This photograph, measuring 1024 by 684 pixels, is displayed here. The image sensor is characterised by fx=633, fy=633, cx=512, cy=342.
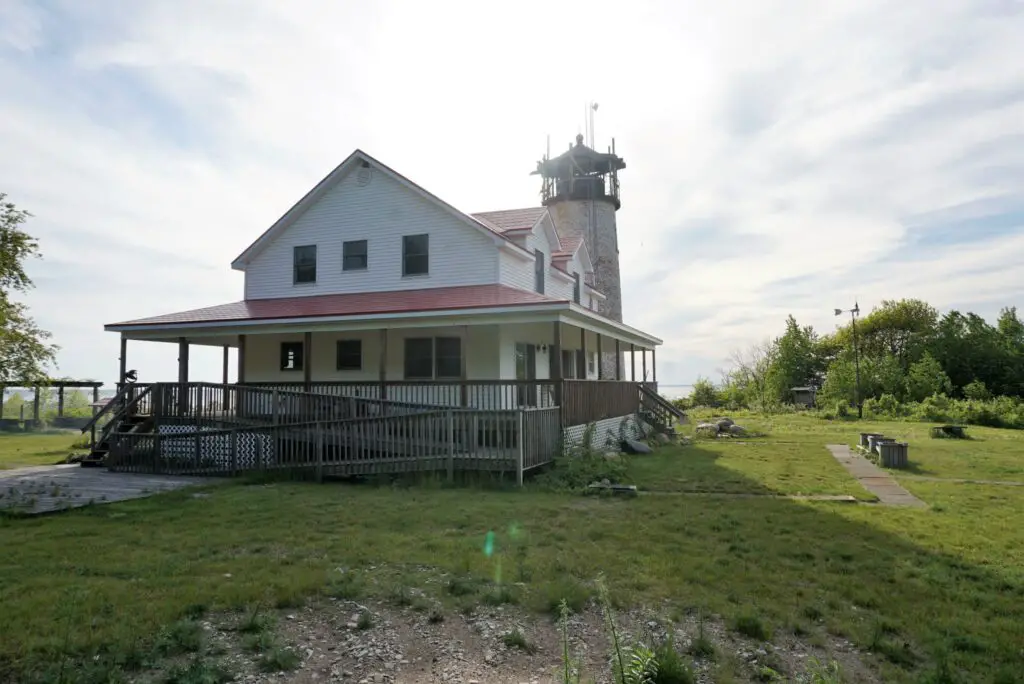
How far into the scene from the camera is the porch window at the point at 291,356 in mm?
20125

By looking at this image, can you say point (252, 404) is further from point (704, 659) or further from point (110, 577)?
point (704, 659)

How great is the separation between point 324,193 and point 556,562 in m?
17.3

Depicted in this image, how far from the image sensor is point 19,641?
4.34 meters

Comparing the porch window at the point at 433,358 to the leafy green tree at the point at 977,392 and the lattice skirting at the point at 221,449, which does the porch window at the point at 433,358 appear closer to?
the lattice skirting at the point at 221,449

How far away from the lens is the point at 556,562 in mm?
6434

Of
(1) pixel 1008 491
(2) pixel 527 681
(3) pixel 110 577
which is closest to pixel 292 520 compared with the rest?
(3) pixel 110 577

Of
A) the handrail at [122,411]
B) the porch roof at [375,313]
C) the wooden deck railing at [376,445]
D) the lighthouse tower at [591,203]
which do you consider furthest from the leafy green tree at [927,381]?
the handrail at [122,411]

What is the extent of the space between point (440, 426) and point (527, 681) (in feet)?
28.2

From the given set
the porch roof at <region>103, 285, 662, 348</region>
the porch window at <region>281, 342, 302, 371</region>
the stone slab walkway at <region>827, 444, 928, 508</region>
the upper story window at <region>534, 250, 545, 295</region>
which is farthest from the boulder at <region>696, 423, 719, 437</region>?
the porch window at <region>281, 342, 302, 371</region>

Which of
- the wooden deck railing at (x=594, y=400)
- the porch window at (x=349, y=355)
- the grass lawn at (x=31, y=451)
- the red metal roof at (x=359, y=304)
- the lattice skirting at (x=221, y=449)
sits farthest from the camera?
the porch window at (x=349, y=355)

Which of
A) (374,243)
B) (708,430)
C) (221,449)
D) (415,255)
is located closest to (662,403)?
(708,430)

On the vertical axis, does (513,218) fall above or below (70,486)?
above

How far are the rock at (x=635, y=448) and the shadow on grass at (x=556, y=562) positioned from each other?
26.3 ft

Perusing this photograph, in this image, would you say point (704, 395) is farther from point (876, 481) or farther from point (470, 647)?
point (470, 647)
